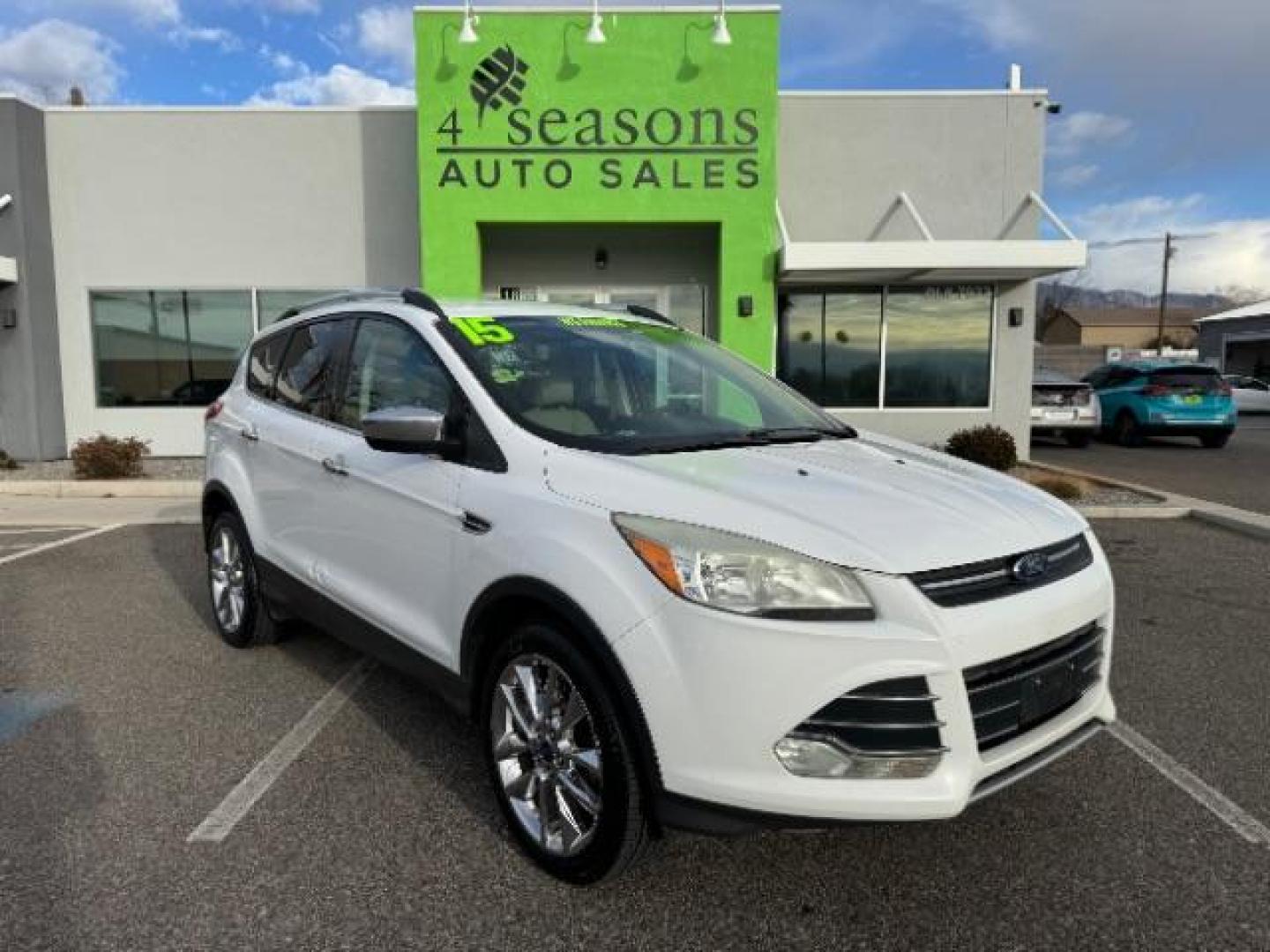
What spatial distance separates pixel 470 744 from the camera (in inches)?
151

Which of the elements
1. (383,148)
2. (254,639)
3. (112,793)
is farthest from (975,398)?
(112,793)

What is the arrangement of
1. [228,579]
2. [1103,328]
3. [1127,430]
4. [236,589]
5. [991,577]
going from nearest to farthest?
[991,577]
[236,589]
[228,579]
[1127,430]
[1103,328]

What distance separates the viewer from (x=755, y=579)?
2.44m

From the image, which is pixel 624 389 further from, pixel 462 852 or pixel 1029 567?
pixel 462 852

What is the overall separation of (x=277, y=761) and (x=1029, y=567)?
291 centimetres

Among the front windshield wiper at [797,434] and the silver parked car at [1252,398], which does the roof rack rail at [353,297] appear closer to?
the front windshield wiper at [797,434]

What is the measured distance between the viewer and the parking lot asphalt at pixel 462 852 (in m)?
2.65

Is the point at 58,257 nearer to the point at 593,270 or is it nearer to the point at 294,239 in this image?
the point at 294,239

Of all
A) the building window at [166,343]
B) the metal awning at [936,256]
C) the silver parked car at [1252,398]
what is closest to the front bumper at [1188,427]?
the metal awning at [936,256]

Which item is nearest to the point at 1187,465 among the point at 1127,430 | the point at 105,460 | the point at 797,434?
the point at 1127,430

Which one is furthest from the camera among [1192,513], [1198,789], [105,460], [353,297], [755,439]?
[105,460]

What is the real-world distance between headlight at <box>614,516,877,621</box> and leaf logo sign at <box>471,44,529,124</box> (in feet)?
37.8

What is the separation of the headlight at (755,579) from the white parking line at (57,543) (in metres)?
7.13

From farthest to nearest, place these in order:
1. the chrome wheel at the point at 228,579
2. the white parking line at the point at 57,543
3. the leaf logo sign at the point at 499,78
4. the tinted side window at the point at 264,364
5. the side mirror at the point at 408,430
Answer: the leaf logo sign at the point at 499,78 < the white parking line at the point at 57,543 < the chrome wheel at the point at 228,579 < the tinted side window at the point at 264,364 < the side mirror at the point at 408,430
